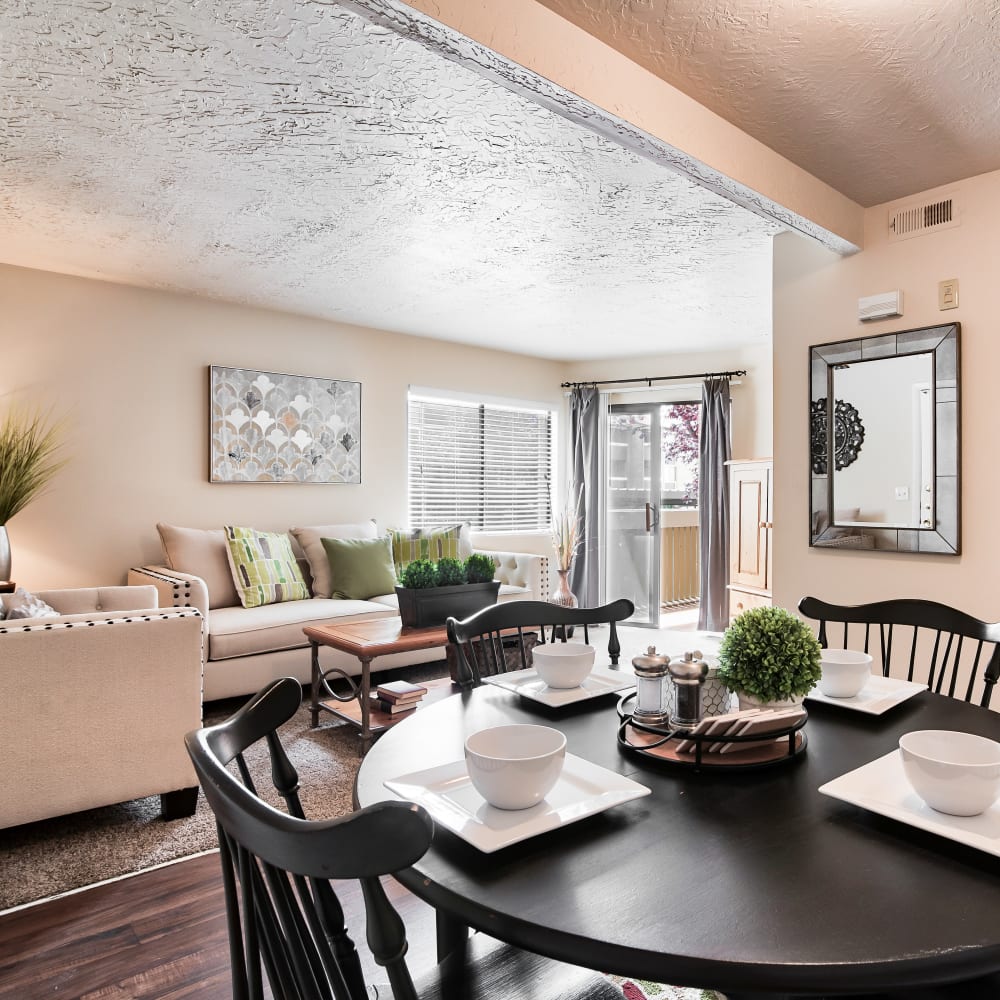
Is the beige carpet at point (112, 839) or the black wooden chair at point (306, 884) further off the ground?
the black wooden chair at point (306, 884)

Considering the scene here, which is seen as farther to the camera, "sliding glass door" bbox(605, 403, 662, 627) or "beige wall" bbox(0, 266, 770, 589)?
"sliding glass door" bbox(605, 403, 662, 627)

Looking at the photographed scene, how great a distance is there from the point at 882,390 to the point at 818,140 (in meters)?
1.05

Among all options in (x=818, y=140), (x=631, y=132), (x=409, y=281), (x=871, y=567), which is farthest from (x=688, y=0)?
(x=409, y=281)

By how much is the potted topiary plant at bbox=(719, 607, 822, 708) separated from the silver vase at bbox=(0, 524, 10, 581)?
366 centimetres

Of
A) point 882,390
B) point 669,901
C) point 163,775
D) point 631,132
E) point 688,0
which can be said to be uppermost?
point 688,0

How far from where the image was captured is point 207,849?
2.36 metres

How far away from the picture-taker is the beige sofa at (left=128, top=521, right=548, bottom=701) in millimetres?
3680

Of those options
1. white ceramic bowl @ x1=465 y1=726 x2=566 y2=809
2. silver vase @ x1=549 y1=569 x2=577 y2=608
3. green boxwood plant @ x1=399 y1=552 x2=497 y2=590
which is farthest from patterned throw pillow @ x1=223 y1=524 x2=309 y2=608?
white ceramic bowl @ x1=465 y1=726 x2=566 y2=809

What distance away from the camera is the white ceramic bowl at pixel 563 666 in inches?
58.1

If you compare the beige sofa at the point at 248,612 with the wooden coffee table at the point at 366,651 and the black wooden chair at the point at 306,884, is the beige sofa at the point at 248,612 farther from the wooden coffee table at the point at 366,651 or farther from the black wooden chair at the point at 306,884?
the black wooden chair at the point at 306,884

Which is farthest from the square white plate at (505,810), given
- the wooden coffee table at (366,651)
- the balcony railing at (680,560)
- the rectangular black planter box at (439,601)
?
the balcony railing at (680,560)

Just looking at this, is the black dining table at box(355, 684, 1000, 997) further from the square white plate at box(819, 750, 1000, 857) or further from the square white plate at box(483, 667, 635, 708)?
the square white plate at box(483, 667, 635, 708)

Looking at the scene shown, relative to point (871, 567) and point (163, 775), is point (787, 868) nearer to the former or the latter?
point (163, 775)

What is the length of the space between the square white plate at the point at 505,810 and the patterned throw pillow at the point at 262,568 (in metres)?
3.50
